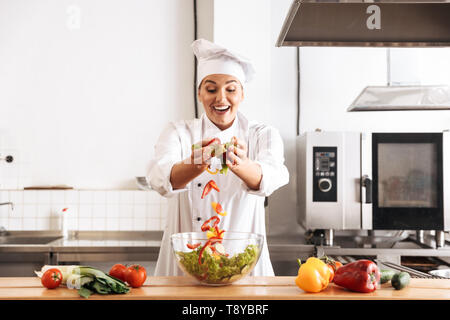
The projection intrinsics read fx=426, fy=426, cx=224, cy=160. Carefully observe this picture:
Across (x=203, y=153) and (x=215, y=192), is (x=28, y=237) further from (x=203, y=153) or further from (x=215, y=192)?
(x=203, y=153)

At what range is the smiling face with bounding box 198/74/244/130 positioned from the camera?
1756mm

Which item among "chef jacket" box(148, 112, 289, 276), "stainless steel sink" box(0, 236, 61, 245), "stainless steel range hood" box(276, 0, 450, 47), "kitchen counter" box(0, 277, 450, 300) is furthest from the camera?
"stainless steel sink" box(0, 236, 61, 245)

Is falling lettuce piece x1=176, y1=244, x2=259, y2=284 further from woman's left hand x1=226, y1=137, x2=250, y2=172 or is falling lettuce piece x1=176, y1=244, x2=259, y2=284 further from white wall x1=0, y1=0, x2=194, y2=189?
white wall x1=0, y1=0, x2=194, y2=189

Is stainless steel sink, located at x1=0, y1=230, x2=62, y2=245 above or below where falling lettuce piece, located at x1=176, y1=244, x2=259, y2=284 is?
below

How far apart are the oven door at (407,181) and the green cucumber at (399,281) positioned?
56.2 inches

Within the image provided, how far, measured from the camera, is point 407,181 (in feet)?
8.95

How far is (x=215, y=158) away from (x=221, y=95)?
11.4 inches

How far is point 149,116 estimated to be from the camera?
11.0 feet

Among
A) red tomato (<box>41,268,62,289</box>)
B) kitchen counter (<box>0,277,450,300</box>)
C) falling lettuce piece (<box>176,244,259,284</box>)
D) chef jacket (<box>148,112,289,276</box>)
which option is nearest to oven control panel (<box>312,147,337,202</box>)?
chef jacket (<box>148,112,289,276</box>)

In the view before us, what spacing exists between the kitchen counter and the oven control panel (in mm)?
1281

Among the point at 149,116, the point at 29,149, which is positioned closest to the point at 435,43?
the point at 149,116

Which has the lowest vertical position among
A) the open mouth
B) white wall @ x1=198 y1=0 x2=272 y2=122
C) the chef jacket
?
the chef jacket

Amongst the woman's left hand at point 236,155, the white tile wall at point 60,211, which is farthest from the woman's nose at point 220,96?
the white tile wall at point 60,211
